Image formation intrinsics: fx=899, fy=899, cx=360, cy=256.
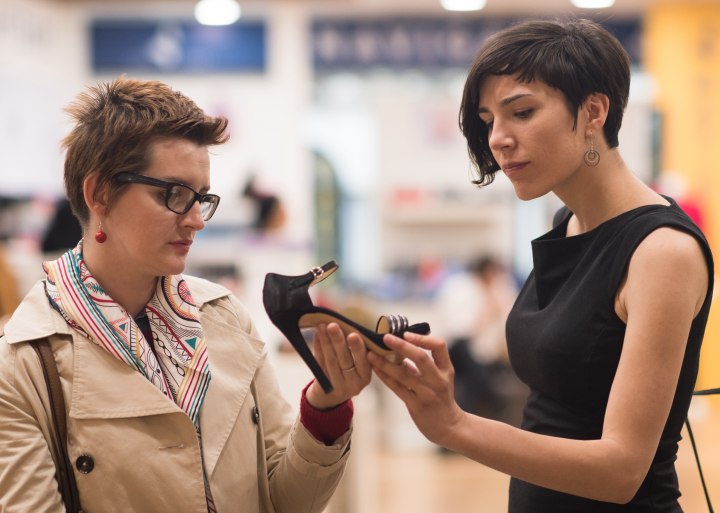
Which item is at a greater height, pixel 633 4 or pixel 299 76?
pixel 633 4

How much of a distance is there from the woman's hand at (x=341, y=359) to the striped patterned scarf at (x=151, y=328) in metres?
0.29

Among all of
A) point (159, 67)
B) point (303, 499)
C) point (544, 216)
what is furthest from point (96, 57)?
point (303, 499)

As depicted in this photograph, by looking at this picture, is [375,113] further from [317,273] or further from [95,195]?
[317,273]

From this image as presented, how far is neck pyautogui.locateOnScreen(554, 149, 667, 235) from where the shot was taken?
5.55 ft

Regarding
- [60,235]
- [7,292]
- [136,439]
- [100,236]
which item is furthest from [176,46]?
[136,439]

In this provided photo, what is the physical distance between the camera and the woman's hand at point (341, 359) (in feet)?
4.83

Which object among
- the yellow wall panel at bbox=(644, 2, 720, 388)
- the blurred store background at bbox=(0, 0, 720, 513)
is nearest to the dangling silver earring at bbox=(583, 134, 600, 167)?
the blurred store background at bbox=(0, 0, 720, 513)

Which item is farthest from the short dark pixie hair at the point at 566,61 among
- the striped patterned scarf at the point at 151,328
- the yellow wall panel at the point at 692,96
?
the yellow wall panel at the point at 692,96

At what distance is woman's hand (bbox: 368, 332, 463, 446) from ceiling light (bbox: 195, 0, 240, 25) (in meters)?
7.84

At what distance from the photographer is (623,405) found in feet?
4.99

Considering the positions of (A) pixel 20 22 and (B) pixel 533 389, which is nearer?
(B) pixel 533 389

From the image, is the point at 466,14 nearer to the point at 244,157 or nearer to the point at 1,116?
the point at 244,157

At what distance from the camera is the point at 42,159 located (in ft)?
27.4

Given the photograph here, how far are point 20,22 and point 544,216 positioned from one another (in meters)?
5.64
